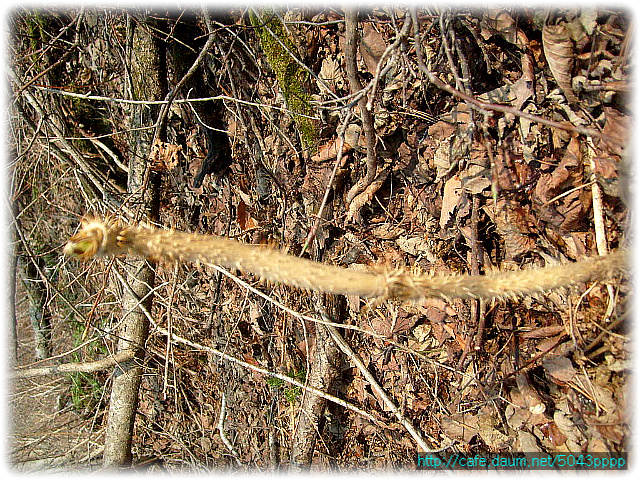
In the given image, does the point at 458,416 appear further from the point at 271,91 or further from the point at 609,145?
the point at 271,91

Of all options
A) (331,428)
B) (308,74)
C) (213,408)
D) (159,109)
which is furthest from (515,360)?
(159,109)

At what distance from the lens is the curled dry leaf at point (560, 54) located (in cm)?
151

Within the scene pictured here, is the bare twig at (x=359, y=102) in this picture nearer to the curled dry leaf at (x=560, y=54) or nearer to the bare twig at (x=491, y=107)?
the bare twig at (x=491, y=107)

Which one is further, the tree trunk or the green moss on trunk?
the tree trunk

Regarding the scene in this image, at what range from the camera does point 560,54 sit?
5.02ft

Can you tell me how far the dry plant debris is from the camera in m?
1.58

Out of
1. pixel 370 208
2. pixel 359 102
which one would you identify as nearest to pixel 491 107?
pixel 359 102

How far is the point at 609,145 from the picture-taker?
4.92 feet

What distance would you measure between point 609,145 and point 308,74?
129cm

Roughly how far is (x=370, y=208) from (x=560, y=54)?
3.14 feet

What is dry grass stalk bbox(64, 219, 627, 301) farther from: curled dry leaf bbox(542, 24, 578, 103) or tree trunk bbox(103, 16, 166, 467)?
tree trunk bbox(103, 16, 166, 467)

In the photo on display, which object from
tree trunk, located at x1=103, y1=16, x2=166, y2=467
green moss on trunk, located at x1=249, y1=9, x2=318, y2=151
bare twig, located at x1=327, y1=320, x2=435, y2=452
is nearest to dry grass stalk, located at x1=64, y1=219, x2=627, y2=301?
bare twig, located at x1=327, y1=320, x2=435, y2=452

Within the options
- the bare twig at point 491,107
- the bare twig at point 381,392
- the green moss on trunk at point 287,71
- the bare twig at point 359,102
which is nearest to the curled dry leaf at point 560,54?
the bare twig at point 491,107

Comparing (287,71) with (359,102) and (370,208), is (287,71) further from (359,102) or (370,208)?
(370,208)
